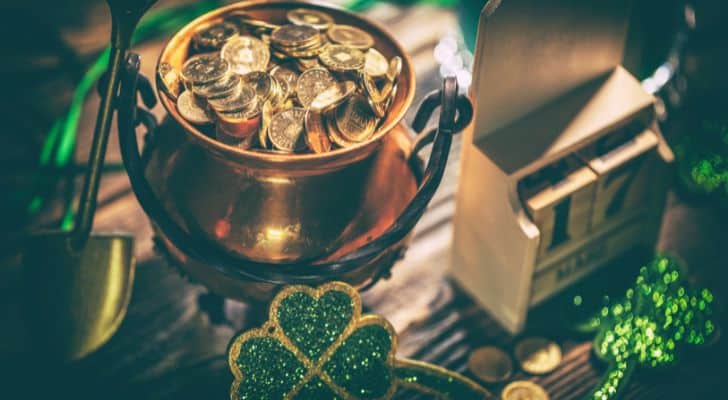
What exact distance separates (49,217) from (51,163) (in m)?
0.14

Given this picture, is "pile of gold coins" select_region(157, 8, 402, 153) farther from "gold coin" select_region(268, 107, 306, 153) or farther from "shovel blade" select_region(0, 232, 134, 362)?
"shovel blade" select_region(0, 232, 134, 362)

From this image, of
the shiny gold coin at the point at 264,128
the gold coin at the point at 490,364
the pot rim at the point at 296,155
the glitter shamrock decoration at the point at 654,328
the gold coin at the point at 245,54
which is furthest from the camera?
the gold coin at the point at 490,364

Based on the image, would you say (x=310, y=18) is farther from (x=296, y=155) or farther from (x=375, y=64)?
(x=296, y=155)

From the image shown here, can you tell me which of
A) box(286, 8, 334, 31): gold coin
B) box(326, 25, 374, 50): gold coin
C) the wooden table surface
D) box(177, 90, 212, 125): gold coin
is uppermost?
box(286, 8, 334, 31): gold coin

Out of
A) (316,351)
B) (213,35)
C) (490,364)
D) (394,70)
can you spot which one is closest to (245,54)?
(213,35)

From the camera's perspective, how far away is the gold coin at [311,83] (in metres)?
1.47

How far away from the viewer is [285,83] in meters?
1.51

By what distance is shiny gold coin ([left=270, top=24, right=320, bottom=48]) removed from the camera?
1507 mm

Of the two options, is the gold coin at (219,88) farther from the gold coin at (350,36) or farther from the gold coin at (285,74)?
the gold coin at (350,36)

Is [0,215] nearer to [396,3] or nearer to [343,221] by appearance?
[343,221]

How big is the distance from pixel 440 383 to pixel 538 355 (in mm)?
302

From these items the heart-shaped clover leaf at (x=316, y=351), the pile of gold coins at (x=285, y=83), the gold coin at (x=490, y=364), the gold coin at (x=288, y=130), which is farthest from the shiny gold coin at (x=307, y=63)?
the gold coin at (x=490, y=364)

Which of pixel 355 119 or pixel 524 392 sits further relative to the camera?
pixel 524 392

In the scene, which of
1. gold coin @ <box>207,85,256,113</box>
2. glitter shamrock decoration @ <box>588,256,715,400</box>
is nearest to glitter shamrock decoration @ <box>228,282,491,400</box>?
gold coin @ <box>207,85,256,113</box>
